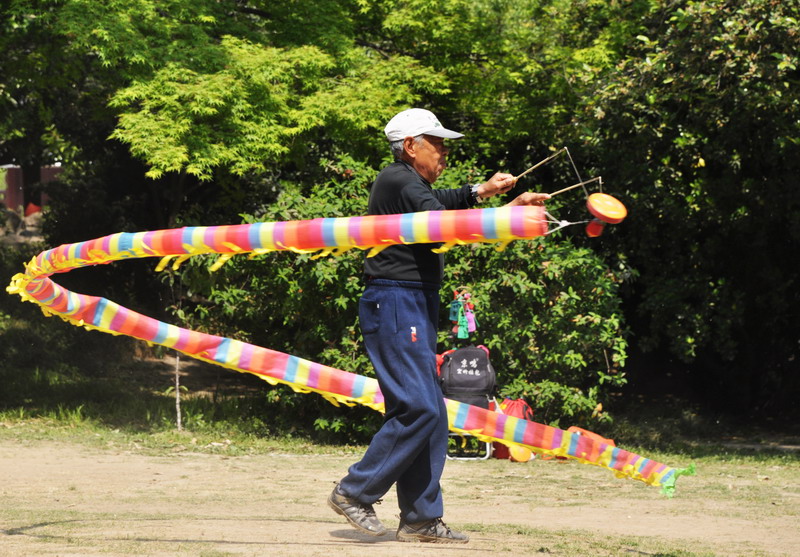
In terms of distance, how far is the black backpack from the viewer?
1029cm

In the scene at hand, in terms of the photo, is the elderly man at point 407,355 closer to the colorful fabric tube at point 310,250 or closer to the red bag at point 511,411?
the colorful fabric tube at point 310,250

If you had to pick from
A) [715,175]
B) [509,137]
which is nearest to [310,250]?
[509,137]

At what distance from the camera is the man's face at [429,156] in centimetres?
502

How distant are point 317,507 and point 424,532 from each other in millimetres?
2236

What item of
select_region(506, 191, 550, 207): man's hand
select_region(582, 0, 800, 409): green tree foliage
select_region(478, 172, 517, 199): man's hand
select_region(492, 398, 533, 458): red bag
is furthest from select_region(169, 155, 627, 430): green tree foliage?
select_region(506, 191, 550, 207): man's hand

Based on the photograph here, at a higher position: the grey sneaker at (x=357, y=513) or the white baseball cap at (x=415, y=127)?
the white baseball cap at (x=415, y=127)

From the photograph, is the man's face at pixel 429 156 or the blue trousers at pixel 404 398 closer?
the blue trousers at pixel 404 398

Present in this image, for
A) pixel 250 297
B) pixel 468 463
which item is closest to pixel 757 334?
pixel 468 463

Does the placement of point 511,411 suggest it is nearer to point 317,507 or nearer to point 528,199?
point 317,507

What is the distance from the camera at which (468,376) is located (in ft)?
34.0

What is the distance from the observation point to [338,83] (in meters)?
12.9

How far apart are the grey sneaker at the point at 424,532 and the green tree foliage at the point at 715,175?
7.18 metres

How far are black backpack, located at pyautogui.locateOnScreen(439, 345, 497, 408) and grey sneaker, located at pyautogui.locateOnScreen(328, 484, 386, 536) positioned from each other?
527cm

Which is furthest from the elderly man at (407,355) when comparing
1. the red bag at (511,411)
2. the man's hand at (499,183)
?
the red bag at (511,411)
